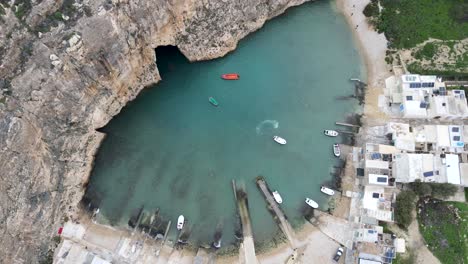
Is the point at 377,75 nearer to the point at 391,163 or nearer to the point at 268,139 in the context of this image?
the point at 391,163

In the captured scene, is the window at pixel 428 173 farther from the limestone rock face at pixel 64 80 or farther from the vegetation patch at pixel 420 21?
the limestone rock face at pixel 64 80

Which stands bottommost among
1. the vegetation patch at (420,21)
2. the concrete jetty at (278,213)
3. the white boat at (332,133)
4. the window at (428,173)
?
the concrete jetty at (278,213)

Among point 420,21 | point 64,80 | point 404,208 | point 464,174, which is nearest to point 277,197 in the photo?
point 404,208

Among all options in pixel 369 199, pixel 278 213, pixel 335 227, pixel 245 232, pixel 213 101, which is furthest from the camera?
pixel 213 101

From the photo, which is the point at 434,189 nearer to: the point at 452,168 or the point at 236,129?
the point at 452,168

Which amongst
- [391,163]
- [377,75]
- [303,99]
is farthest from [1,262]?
[377,75]

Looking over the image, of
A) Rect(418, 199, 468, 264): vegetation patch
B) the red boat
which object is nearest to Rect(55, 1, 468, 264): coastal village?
Rect(418, 199, 468, 264): vegetation patch

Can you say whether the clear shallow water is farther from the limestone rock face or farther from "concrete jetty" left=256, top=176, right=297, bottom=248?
the limestone rock face

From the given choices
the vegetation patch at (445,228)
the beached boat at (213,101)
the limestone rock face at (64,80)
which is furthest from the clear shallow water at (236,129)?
the vegetation patch at (445,228)
